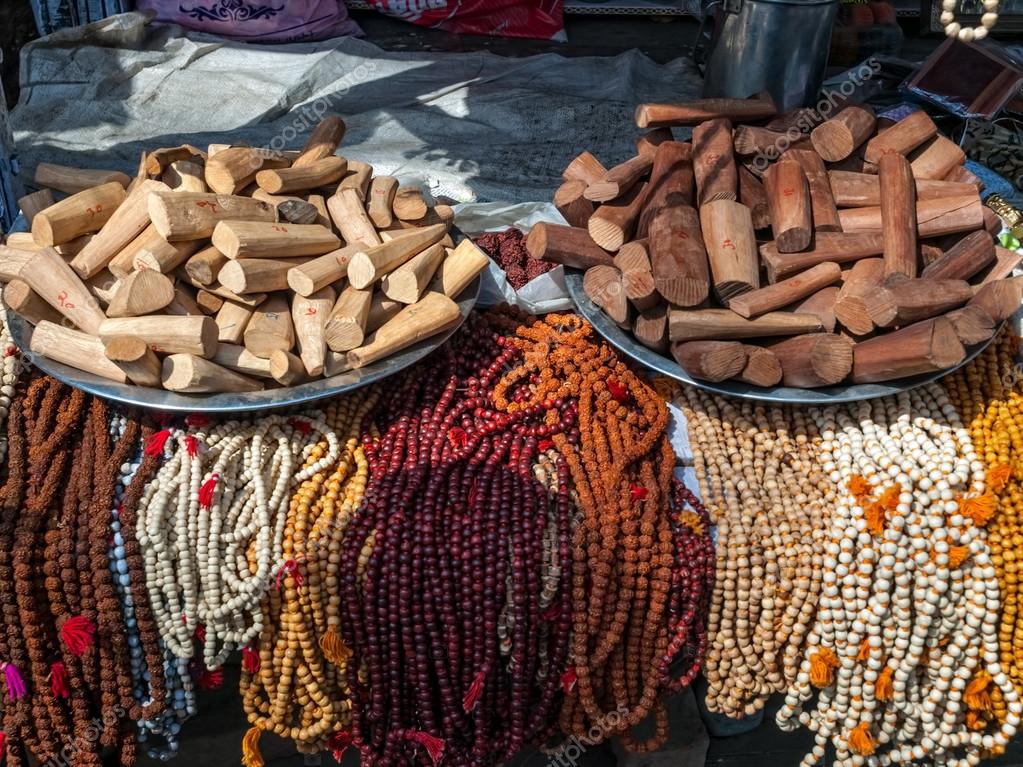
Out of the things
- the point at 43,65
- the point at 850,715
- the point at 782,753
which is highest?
the point at 43,65

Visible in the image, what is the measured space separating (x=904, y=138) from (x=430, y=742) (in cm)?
185

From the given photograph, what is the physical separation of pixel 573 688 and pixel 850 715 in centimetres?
60

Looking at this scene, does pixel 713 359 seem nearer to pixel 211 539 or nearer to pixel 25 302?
pixel 211 539

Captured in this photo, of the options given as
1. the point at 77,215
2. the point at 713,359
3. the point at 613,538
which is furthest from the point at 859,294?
the point at 77,215

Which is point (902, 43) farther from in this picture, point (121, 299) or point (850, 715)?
point (121, 299)

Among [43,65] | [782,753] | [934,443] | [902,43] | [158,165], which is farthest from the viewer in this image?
[902,43]

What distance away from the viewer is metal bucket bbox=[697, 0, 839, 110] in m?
3.18

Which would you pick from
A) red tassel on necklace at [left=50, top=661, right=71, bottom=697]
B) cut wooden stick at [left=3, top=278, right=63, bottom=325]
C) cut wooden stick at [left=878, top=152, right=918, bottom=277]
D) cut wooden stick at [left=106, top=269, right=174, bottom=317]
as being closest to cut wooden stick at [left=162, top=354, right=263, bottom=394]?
cut wooden stick at [left=106, top=269, right=174, bottom=317]

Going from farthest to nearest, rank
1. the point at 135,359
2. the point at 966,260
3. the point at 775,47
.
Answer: the point at 775,47 < the point at 966,260 < the point at 135,359

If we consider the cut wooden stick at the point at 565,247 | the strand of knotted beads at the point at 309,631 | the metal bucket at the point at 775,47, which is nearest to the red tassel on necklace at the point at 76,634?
the strand of knotted beads at the point at 309,631

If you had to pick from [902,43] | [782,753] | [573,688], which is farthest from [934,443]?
[902,43]

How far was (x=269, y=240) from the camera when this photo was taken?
1962mm

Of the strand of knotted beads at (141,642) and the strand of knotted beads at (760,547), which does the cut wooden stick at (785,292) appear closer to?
the strand of knotted beads at (760,547)

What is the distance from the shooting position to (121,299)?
1865mm
